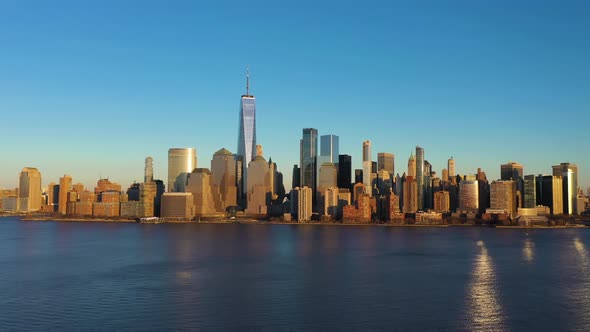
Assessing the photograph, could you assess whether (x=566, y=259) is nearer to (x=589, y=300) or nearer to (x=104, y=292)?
(x=589, y=300)

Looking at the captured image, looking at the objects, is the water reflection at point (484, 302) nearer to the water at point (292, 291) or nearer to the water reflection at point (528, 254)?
the water at point (292, 291)

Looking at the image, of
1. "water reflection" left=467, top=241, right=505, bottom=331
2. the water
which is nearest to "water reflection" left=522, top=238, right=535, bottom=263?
the water

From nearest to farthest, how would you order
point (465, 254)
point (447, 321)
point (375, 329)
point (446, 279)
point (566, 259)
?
point (375, 329) → point (447, 321) → point (446, 279) → point (566, 259) → point (465, 254)

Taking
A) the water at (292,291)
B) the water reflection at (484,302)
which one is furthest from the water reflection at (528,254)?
the water reflection at (484,302)

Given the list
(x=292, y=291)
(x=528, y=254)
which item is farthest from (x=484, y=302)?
(x=528, y=254)

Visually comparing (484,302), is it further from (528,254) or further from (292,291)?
(528,254)

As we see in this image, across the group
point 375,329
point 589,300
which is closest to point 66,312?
point 375,329
